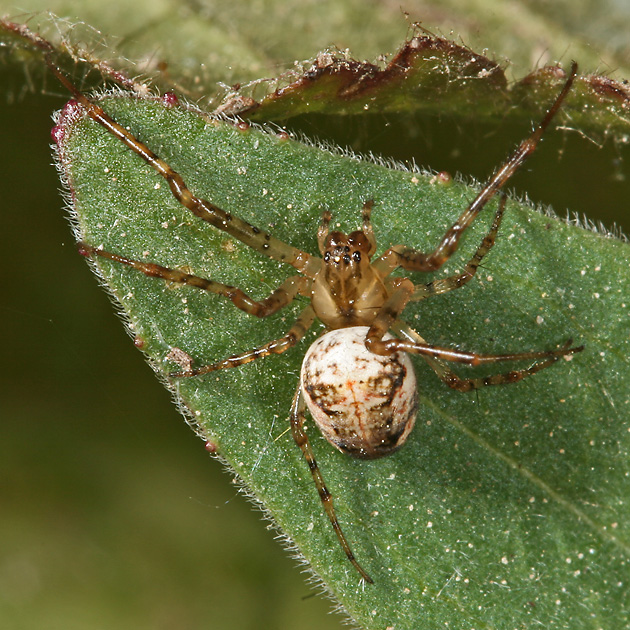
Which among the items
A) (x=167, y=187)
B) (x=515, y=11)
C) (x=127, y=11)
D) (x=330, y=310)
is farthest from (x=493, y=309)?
(x=127, y=11)

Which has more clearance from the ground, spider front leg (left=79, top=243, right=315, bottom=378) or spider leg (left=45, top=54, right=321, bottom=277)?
spider leg (left=45, top=54, right=321, bottom=277)

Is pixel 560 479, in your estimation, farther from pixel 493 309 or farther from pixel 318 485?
pixel 318 485

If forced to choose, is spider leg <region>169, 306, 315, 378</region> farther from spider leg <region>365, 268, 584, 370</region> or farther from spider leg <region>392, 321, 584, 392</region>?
spider leg <region>392, 321, 584, 392</region>

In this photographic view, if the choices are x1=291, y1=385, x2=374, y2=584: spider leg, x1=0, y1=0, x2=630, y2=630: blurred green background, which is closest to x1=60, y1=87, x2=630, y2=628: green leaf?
x1=291, y1=385, x2=374, y2=584: spider leg

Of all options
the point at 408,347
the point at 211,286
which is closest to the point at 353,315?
the point at 408,347

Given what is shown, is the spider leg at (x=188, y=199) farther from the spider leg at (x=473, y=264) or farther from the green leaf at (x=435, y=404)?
the spider leg at (x=473, y=264)

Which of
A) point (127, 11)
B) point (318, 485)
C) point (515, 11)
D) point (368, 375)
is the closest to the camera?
point (368, 375)
